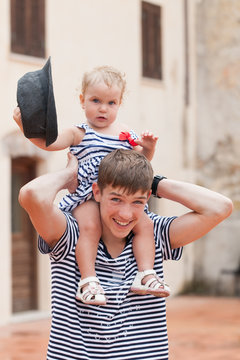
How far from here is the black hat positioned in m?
2.72

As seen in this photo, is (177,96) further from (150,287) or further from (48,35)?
(150,287)

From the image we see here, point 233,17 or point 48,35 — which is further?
point 233,17

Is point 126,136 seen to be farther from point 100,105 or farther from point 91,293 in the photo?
point 91,293

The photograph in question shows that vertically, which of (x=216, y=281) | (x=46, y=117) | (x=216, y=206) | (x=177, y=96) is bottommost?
(x=216, y=281)

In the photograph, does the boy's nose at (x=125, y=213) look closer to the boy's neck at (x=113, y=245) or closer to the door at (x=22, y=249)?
the boy's neck at (x=113, y=245)

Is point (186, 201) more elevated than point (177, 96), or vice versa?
point (177, 96)

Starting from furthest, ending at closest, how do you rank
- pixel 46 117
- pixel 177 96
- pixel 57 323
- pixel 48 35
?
1. pixel 177 96
2. pixel 48 35
3. pixel 57 323
4. pixel 46 117

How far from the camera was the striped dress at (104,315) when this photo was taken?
291cm

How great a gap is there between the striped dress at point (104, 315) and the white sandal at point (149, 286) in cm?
4

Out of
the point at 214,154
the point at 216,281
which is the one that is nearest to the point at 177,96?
the point at 214,154

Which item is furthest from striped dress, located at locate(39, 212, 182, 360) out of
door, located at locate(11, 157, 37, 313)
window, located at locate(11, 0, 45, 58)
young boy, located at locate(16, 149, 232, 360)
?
door, located at locate(11, 157, 37, 313)

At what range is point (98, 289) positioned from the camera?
9.36 ft

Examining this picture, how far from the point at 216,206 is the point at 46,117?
0.74m

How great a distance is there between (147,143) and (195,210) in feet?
1.07
